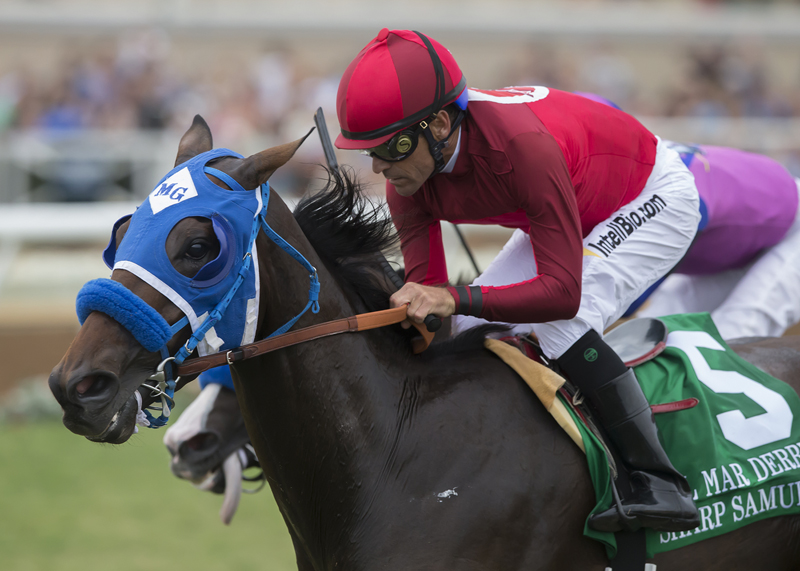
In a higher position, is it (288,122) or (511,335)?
(511,335)

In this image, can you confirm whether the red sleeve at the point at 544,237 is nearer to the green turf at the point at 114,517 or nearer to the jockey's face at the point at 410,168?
the jockey's face at the point at 410,168

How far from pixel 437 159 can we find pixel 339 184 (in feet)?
1.02

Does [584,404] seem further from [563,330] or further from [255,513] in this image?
[255,513]

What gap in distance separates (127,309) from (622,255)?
1.63 m

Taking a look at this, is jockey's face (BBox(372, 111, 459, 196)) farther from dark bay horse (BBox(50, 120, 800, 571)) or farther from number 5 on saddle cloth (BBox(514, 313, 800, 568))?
number 5 on saddle cloth (BBox(514, 313, 800, 568))

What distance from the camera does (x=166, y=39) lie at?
1427 cm

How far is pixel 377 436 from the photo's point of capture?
2619 millimetres

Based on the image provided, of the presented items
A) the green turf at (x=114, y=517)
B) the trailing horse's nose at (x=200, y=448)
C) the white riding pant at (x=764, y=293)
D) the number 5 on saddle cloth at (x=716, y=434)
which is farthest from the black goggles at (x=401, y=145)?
the green turf at (x=114, y=517)

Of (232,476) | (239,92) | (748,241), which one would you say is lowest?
(239,92)

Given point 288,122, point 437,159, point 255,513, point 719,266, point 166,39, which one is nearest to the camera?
point 437,159

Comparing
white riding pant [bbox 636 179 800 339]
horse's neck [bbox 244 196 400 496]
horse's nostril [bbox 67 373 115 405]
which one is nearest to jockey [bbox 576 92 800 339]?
white riding pant [bbox 636 179 800 339]

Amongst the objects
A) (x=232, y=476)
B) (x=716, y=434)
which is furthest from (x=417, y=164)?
(x=232, y=476)

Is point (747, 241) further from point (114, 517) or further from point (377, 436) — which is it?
point (114, 517)

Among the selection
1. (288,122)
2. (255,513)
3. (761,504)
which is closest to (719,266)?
(761,504)
